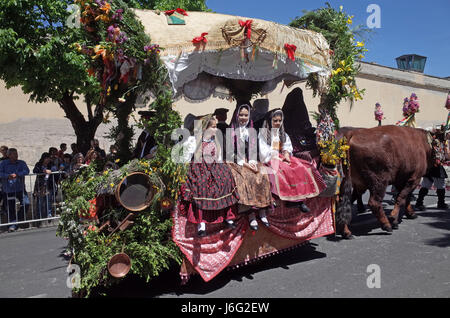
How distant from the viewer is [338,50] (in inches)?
229

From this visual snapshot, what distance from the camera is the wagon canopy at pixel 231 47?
4.17 meters

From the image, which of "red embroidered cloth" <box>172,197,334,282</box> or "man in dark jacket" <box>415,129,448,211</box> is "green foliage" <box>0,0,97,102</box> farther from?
"man in dark jacket" <box>415,129,448,211</box>

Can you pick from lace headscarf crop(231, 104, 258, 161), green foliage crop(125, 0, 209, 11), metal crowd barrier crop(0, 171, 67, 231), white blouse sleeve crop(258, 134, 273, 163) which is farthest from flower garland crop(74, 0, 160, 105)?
green foliage crop(125, 0, 209, 11)

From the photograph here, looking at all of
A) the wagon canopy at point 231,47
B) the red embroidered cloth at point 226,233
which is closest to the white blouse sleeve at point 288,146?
the red embroidered cloth at point 226,233

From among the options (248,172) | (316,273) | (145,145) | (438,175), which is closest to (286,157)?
(248,172)

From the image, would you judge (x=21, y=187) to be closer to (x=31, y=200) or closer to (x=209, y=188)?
(x=31, y=200)

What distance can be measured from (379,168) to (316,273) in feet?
8.20

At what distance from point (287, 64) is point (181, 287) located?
11.7 feet

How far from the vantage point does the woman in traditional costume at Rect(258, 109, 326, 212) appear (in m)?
4.95

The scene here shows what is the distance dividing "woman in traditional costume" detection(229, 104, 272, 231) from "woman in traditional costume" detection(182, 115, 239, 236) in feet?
0.48

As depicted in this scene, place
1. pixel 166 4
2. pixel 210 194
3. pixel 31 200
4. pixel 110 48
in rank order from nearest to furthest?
pixel 110 48, pixel 210 194, pixel 31 200, pixel 166 4
